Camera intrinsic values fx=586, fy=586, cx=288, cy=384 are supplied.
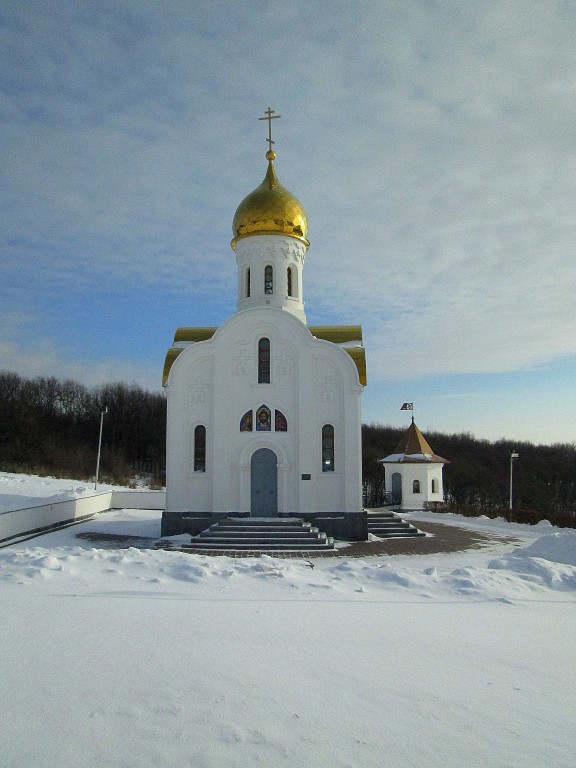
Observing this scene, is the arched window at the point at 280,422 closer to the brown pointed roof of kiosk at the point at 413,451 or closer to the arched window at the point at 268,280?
the arched window at the point at 268,280

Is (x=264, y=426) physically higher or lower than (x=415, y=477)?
higher

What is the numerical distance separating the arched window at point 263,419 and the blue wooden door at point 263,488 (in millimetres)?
719

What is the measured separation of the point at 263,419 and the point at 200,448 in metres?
1.98

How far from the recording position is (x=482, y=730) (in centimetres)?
342

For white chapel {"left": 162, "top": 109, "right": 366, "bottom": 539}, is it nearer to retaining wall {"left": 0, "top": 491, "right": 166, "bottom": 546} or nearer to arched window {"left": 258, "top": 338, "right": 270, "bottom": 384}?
arched window {"left": 258, "top": 338, "right": 270, "bottom": 384}

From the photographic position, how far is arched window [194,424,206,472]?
16109 mm

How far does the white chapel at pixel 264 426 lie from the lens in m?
15.5

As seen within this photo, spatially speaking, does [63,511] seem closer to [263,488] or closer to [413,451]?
[263,488]

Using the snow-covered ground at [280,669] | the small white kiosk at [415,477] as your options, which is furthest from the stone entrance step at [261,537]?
the small white kiosk at [415,477]

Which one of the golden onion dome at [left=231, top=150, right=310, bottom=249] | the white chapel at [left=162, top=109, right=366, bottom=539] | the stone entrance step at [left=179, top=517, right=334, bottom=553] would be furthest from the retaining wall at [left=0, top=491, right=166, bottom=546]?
the golden onion dome at [left=231, top=150, right=310, bottom=249]

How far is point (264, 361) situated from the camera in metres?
16.3

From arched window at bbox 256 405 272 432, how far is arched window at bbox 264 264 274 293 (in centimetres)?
428

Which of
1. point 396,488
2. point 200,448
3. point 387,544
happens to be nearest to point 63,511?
point 200,448

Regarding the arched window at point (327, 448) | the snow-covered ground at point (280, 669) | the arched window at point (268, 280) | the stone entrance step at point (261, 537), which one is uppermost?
the arched window at point (268, 280)
